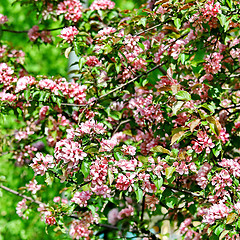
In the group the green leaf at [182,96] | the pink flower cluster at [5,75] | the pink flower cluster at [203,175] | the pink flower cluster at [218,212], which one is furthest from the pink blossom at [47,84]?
the pink flower cluster at [218,212]

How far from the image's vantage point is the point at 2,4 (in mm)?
6918

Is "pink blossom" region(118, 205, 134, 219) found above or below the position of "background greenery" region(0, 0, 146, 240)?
below

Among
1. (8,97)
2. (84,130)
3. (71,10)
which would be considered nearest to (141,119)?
(84,130)

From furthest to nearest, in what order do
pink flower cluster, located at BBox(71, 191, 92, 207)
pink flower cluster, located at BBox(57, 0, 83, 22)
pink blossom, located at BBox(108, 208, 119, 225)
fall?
pink blossom, located at BBox(108, 208, 119, 225) < pink flower cluster, located at BBox(57, 0, 83, 22) < pink flower cluster, located at BBox(71, 191, 92, 207)

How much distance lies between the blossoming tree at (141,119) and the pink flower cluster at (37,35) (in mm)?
213

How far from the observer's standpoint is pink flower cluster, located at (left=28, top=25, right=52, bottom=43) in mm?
2955

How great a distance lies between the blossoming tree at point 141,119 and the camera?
1.54 meters

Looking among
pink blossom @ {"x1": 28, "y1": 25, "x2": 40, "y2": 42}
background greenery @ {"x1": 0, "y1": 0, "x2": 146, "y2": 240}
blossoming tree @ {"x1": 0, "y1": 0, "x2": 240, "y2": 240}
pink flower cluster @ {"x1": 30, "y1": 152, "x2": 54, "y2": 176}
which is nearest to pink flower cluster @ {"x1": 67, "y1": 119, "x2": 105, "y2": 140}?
blossoming tree @ {"x1": 0, "y1": 0, "x2": 240, "y2": 240}

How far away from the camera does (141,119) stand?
1986mm

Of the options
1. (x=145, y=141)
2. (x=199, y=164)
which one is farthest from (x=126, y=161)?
(x=145, y=141)

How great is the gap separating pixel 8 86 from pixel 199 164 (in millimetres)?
1259

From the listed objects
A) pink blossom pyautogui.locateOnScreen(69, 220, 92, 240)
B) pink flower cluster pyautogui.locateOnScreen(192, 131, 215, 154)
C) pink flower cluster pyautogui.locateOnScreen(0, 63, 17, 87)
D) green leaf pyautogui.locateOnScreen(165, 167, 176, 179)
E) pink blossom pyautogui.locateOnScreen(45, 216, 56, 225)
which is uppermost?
pink flower cluster pyautogui.locateOnScreen(0, 63, 17, 87)

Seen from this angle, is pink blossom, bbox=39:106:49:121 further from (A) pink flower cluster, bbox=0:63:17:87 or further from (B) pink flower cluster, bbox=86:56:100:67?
(B) pink flower cluster, bbox=86:56:100:67

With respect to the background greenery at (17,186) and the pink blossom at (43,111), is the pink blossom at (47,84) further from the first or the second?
the background greenery at (17,186)
